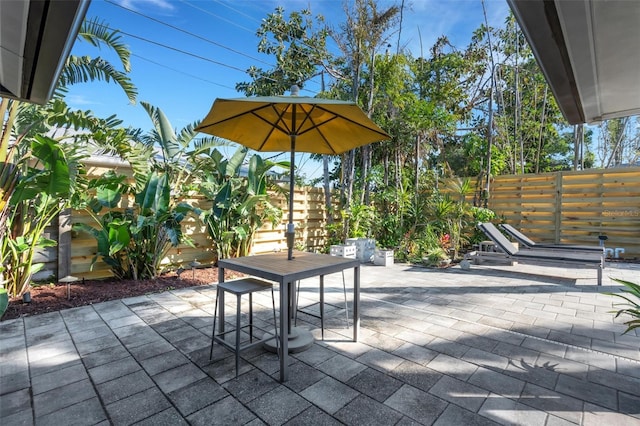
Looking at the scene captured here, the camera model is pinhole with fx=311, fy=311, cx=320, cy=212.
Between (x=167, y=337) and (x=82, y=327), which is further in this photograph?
(x=82, y=327)

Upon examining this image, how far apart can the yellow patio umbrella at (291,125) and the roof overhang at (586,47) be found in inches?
50.9

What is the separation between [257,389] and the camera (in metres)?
2.21

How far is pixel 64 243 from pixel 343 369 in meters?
4.56

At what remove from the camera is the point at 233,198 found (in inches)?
231

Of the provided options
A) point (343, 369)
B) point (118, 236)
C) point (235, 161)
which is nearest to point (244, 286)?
point (343, 369)

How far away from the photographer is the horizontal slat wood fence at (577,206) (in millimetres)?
7059

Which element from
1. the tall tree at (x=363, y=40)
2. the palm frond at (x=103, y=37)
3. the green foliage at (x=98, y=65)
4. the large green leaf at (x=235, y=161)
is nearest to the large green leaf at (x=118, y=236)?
the green foliage at (x=98, y=65)

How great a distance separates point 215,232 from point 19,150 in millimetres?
2951

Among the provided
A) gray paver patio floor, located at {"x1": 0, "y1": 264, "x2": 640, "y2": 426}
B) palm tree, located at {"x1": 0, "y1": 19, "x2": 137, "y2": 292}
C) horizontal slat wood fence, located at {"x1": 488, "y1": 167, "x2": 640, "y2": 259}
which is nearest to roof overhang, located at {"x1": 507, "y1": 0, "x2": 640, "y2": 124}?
gray paver patio floor, located at {"x1": 0, "y1": 264, "x2": 640, "y2": 426}

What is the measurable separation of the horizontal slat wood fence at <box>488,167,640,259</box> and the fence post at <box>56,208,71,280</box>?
9649 millimetres

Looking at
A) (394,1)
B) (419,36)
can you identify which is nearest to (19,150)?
(394,1)

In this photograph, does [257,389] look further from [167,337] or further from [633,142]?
[633,142]

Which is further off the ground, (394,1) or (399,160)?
(394,1)

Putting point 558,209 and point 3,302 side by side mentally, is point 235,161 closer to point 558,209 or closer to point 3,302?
point 3,302
